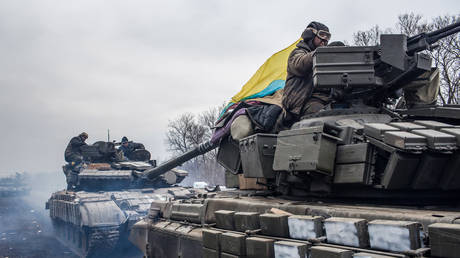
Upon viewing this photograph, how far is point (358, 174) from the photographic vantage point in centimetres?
430

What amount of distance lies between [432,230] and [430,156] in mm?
1003

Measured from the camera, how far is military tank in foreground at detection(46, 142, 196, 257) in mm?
13594

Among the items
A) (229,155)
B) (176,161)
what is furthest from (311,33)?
(176,161)

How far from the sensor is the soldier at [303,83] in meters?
5.75

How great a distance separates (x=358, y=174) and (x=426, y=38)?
168cm

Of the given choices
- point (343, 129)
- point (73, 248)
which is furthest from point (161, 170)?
point (343, 129)

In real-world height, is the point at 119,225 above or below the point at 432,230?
below

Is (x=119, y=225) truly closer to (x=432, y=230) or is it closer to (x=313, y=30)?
(x=313, y=30)

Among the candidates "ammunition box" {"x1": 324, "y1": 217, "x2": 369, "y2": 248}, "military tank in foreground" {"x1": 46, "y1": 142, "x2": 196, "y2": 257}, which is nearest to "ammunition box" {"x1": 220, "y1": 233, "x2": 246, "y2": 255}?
"ammunition box" {"x1": 324, "y1": 217, "x2": 369, "y2": 248}

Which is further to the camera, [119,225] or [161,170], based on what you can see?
[161,170]

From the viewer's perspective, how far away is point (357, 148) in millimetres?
4391

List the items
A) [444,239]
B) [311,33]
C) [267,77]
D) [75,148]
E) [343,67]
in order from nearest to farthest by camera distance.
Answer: [444,239] < [343,67] < [311,33] < [267,77] < [75,148]

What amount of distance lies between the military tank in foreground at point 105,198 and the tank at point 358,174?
25.5 ft

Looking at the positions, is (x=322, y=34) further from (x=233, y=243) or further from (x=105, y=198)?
(x=105, y=198)
